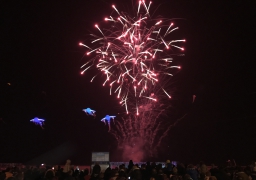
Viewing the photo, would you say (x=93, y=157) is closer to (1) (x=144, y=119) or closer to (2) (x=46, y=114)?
Result: (1) (x=144, y=119)

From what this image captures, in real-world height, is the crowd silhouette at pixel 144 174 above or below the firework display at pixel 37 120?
below

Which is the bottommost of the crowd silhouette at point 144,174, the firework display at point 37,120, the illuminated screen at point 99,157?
the crowd silhouette at point 144,174

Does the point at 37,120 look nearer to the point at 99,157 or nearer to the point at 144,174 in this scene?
the point at 99,157

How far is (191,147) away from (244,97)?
609cm

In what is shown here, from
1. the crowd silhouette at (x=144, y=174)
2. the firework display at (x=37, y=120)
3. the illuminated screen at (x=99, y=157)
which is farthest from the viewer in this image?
the firework display at (x=37, y=120)

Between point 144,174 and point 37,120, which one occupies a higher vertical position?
point 37,120

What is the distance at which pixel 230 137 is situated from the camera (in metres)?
24.6

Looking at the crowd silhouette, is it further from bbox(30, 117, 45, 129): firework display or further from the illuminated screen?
bbox(30, 117, 45, 129): firework display

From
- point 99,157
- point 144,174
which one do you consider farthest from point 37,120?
point 144,174

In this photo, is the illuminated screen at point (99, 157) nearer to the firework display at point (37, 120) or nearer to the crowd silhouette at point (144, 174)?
the crowd silhouette at point (144, 174)

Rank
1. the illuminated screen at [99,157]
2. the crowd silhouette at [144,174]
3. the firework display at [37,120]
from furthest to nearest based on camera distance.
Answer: the firework display at [37,120] < the illuminated screen at [99,157] < the crowd silhouette at [144,174]

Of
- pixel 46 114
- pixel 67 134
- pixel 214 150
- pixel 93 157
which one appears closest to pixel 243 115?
pixel 214 150

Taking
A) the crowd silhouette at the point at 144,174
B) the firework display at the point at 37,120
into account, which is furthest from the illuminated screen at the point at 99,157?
the firework display at the point at 37,120

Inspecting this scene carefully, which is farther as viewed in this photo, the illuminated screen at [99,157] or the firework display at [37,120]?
the firework display at [37,120]
